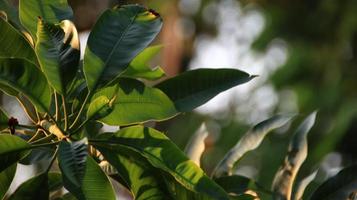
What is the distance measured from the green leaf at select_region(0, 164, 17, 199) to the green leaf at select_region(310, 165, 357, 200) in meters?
0.36

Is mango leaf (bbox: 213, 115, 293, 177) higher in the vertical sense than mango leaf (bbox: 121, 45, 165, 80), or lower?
lower

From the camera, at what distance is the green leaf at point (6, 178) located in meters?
0.91

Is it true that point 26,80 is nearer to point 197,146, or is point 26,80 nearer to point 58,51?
point 58,51

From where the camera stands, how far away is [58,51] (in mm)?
876

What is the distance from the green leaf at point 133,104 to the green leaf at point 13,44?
10 centimetres

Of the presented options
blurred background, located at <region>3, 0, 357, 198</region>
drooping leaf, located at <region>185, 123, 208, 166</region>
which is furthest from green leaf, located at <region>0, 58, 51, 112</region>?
blurred background, located at <region>3, 0, 357, 198</region>

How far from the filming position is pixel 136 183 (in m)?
0.93

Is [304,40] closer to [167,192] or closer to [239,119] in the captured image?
[239,119]

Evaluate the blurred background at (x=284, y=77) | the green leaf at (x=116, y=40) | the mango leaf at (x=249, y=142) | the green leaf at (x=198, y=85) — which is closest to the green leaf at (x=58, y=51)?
the green leaf at (x=116, y=40)

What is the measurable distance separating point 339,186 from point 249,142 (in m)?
0.15

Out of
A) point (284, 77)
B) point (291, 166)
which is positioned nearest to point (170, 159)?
point (291, 166)

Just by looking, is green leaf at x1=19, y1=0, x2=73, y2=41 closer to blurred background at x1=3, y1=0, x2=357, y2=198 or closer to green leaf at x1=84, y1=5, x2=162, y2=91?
green leaf at x1=84, y1=5, x2=162, y2=91

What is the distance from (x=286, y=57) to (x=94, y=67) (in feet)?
16.3

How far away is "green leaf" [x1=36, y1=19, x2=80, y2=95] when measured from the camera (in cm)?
87
